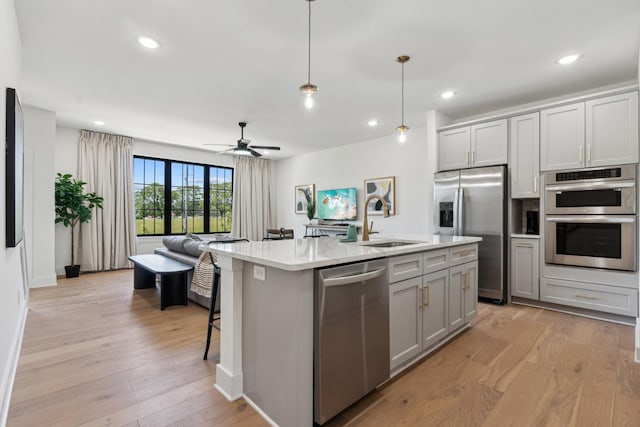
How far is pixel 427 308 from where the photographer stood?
2.40m

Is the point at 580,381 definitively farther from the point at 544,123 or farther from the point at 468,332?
the point at 544,123

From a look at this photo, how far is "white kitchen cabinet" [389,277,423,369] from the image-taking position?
2.09m

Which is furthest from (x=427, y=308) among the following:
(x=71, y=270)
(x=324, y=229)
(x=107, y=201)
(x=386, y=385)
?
(x=107, y=201)

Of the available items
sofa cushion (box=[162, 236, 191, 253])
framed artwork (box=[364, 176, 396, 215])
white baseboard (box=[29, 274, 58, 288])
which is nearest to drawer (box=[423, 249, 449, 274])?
framed artwork (box=[364, 176, 396, 215])

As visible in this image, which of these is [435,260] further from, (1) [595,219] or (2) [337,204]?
(2) [337,204]

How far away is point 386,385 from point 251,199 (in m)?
6.57

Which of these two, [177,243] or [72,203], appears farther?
[72,203]

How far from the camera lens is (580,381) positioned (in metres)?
2.13

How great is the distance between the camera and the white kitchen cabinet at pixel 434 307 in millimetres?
2377

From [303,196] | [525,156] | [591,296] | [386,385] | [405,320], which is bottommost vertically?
[386,385]

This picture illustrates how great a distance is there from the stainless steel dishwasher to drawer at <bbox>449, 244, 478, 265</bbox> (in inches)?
41.3

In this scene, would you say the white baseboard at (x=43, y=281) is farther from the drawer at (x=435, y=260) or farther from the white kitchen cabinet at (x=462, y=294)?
the white kitchen cabinet at (x=462, y=294)

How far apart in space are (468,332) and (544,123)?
2671mm

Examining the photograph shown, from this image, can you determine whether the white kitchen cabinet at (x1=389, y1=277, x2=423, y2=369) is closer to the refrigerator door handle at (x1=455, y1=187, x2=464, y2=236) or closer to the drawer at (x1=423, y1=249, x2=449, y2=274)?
the drawer at (x1=423, y1=249, x2=449, y2=274)
